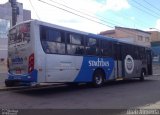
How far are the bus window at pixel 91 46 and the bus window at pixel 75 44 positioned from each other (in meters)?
0.62

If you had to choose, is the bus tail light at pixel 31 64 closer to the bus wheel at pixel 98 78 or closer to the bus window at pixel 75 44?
the bus window at pixel 75 44

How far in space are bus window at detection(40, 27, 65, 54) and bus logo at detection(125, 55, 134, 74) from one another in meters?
7.79

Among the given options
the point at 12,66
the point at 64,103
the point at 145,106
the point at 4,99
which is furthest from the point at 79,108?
the point at 12,66

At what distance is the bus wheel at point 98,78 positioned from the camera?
676 inches

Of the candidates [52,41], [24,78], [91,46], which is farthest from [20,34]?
[91,46]

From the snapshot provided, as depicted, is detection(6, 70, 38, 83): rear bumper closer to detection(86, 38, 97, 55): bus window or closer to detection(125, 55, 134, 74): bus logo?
detection(86, 38, 97, 55): bus window

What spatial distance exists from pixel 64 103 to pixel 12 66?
13.9 feet

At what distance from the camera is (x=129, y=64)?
2162 cm

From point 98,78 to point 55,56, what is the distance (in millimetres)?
4346

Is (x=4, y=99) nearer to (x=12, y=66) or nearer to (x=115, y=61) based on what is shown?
(x=12, y=66)

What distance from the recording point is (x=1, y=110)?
9.50 meters

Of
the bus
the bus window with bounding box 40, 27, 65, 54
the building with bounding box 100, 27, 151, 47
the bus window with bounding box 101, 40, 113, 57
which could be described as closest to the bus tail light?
the bus

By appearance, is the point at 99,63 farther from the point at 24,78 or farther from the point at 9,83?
the point at 24,78

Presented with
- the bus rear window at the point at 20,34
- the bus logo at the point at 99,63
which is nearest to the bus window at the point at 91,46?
the bus logo at the point at 99,63
